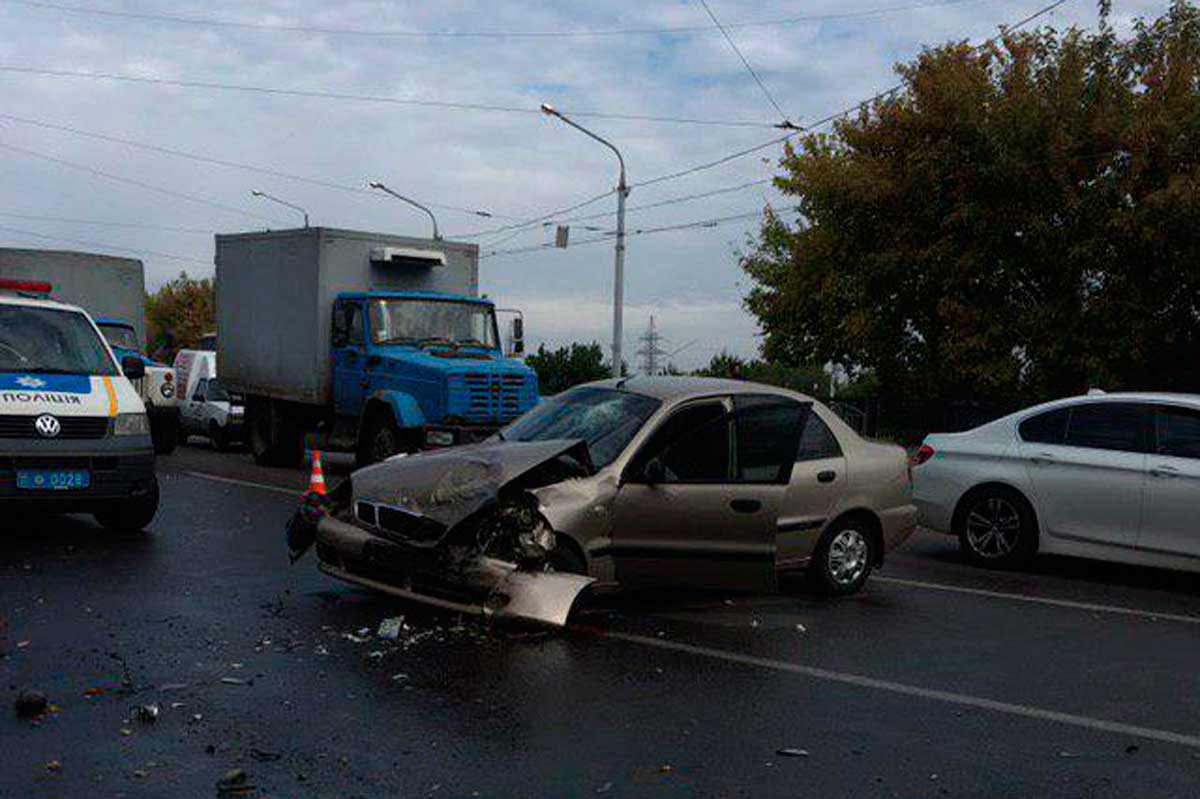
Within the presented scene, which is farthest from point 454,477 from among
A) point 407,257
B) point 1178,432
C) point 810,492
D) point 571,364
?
point 571,364

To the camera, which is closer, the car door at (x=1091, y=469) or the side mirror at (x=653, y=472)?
the side mirror at (x=653, y=472)

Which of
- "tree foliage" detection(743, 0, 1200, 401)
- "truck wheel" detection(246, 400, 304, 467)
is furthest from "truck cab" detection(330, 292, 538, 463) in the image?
"tree foliage" detection(743, 0, 1200, 401)

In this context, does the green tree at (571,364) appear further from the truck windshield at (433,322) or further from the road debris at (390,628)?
→ the road debris at (390,628)

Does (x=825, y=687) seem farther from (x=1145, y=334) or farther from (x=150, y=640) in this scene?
(x=1145, y=334)

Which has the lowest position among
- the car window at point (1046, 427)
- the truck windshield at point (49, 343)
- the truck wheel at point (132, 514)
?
the truck wheel at point (132, 514)

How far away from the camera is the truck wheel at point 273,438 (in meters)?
19.2

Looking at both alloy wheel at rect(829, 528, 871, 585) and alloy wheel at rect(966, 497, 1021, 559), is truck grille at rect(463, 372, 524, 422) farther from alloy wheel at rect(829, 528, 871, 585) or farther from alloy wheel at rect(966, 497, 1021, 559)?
alloy wheel at rect(829, 528, 871, 585)

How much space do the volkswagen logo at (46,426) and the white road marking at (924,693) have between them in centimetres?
531

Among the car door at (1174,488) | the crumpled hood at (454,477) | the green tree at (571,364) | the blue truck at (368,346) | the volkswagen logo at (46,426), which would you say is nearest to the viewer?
the crumpled hood at (454,477)

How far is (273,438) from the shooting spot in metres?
19.3

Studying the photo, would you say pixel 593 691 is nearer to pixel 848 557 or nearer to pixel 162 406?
pixel 848 557

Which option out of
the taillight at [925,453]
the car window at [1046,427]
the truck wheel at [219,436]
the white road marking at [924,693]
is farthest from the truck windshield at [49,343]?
the truck wheel at [219,436]

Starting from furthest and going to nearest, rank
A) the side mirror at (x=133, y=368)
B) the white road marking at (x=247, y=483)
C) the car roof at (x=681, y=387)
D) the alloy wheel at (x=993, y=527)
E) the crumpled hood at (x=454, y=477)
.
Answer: the white road marking at (x=247, y=483)
the side mirror at (x=133, y=368)
the alloy wheel at (x=993, y=527)
the car roof at (x=681, y=387)
the crumpled hood at (x=454, y=477)

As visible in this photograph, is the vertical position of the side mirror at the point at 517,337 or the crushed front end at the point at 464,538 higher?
the side mirror at the point at 517,337
